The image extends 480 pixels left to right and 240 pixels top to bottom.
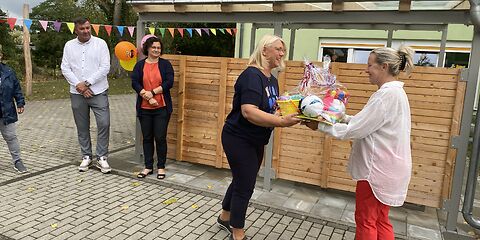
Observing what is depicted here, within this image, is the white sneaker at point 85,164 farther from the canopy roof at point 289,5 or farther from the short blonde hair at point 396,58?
the short blonde hair at point 396,58

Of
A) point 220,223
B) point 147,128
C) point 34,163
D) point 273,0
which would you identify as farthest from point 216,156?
point 34,163

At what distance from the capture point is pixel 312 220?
402cm

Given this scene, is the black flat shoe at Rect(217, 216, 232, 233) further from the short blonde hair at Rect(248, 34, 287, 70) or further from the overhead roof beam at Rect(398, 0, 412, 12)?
the overhead roof beam at Rect(398, 0, 412, 12)

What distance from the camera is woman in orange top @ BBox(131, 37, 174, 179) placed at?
4.88m

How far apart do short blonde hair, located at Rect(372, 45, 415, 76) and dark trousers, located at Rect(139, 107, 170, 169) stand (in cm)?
311

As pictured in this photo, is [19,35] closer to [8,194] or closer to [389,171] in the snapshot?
[8,194]

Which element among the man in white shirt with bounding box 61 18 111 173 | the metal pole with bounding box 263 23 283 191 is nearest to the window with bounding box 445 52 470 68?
the metal pole with bounding box 263 23 283 191

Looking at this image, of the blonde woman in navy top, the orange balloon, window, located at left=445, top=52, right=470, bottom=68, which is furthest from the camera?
window, located at left=445, top=52, right=470, bottom=68

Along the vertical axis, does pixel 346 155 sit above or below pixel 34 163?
above

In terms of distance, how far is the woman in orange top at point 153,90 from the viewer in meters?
4.88

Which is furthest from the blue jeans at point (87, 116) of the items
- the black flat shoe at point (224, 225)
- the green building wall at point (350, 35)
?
the green building wall at point (350, 35)

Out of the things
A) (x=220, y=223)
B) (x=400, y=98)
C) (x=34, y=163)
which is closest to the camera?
(x=400, y=98)

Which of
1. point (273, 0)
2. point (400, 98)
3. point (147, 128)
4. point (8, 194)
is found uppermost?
point (273, 0)

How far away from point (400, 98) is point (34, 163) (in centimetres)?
514
